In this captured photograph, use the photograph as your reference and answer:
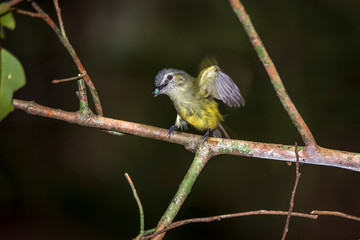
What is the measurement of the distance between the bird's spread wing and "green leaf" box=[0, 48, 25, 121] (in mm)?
1811

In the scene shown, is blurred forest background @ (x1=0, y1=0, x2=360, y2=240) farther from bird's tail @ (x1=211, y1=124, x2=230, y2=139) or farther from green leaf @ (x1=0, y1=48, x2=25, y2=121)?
green leaf @ (x1=0, y1=48, x2=25, y2=121)

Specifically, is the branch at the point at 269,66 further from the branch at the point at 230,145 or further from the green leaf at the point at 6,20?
the green leaf at the point at 6,20

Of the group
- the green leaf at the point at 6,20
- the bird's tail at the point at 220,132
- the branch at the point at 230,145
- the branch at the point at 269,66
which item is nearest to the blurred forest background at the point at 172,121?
the bird's tail at the point at 220,132

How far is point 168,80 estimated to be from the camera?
2.84 metres

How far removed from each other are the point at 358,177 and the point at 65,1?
4.34 m

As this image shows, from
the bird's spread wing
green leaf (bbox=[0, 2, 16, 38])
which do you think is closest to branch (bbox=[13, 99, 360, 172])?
green leaf (bbox=[0, 2, 16, 38])

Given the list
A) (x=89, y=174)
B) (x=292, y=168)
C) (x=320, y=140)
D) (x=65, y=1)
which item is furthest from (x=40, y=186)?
(x=320, y=140)

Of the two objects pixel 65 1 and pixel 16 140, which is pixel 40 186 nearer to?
pixel 16 140

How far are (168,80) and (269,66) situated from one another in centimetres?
150

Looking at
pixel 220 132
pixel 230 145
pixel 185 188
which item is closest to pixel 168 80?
pixel 220 132

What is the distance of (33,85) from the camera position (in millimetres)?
5117

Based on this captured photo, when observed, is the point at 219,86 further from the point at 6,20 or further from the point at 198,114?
the point at 6,20

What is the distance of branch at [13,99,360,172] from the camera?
1.85 metres

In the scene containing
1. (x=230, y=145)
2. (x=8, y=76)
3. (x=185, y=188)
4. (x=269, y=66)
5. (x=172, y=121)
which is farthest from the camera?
(x=172, y=121)
